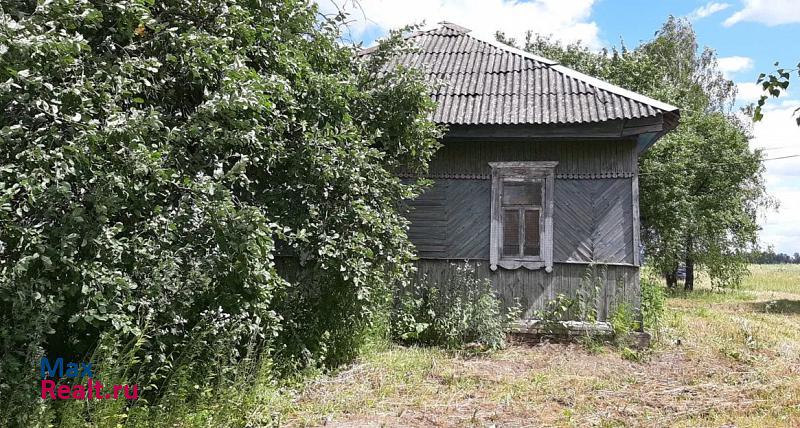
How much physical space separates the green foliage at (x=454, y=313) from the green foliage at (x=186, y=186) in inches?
53.7

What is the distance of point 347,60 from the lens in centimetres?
654

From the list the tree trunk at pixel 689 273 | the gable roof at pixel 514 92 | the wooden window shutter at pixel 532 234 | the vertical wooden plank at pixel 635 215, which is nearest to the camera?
the gable roof at pixel 514 92

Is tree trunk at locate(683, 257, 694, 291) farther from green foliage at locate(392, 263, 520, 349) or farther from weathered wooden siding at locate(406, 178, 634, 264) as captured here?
green foliage at locate(392, 263, 520, 349)

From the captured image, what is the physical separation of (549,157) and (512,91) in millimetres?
1245

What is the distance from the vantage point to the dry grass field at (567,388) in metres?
4.96

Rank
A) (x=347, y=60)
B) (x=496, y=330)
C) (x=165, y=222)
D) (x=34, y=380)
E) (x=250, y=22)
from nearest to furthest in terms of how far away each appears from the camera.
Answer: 1. (x=34, y=380)
2. (x=165, y=222)
3. (x=250, y=22)
4. (x=347, y=60)
5. (x=496, y=330)

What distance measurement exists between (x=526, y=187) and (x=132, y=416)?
19.7 ft

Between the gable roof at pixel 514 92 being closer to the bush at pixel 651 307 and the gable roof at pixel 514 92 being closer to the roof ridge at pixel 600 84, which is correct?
the roof ridge at pixel 600 84

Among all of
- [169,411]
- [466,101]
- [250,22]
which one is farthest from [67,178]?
[466,101]

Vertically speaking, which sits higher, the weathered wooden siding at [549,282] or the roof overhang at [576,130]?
the roof overhang at [576,130]

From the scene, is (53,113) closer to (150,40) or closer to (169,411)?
(150,40)

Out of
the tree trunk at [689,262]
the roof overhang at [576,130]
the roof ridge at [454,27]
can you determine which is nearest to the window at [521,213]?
the roof overhang at [576,130]

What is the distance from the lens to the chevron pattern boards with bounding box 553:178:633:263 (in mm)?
8023

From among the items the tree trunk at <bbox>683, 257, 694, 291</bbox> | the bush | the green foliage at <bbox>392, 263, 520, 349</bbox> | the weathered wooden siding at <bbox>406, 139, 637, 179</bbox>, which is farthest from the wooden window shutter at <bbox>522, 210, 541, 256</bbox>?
the tree trunk at <bbox>683, 257, 694, 291</bbox>
